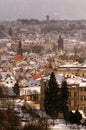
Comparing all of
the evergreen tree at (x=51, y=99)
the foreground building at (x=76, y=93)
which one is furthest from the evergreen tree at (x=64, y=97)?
the foreground building at (x=76, y=93)

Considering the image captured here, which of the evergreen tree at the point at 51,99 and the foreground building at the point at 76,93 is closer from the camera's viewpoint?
the evergreen tree at the point at 51,99

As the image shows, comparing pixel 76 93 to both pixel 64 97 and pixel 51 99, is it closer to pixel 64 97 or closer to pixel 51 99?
pixel 64 97

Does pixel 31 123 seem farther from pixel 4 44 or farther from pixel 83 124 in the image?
pixel 4 44

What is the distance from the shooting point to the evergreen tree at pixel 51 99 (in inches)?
548

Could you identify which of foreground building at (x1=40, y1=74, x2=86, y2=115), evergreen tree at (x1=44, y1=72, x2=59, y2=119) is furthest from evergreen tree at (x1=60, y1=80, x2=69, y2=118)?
foreground building at (x1=40, y1=74, x2=86, y2=115)

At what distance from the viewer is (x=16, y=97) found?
1667 centimetres

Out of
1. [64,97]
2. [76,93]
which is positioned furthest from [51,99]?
[76,93]

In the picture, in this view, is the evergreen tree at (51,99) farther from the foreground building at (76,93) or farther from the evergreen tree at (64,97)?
the foreground building at (76,93)

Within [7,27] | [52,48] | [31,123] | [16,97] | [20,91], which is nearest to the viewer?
[31,123]

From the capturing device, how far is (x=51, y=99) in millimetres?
14086

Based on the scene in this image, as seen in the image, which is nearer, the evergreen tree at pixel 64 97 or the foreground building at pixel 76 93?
the evergreen tree at pixel 64 97

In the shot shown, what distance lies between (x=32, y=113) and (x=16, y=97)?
346 centimetres

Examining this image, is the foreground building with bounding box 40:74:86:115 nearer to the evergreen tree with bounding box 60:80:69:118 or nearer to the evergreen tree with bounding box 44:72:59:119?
the evergreen tree with bounding box 60:80:69:118

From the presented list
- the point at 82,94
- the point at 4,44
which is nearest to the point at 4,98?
the point at 82,94
